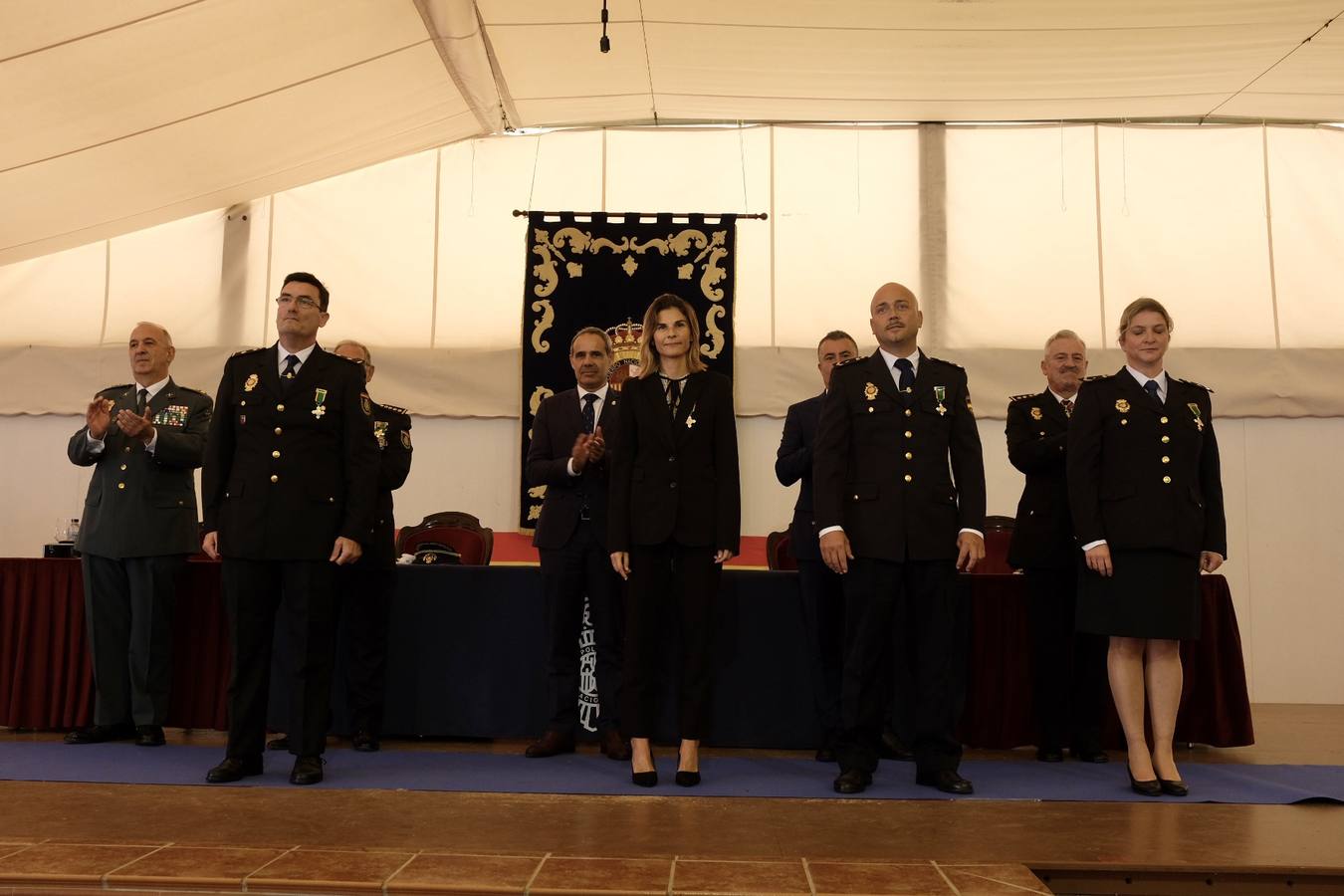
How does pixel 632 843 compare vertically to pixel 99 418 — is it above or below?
below

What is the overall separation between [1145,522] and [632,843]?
192 centimetres

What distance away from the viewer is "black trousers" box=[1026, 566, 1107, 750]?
404 cm

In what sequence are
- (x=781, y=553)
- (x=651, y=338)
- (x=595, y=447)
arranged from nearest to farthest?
(x=651, y=338)
(x=595, y=447)
(x=781, y=553)

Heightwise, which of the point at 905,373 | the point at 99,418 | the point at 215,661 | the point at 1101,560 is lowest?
the point at 215,661

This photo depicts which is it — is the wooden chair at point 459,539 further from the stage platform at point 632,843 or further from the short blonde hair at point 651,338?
the stage platform at point 632,843

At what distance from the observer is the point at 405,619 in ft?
14.2

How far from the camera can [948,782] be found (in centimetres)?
335

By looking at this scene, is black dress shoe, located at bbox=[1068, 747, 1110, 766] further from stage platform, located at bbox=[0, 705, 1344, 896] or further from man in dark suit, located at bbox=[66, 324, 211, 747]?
man in dark suit, located at bbox=[66, 324, 211, 747]

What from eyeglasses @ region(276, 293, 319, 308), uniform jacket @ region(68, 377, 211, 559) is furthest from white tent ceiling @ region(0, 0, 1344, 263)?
eyeglasses @ region(276, 293, 319, 308)

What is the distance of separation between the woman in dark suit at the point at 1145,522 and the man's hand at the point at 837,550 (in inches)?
31.3

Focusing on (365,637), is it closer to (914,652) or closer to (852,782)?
(852,782)

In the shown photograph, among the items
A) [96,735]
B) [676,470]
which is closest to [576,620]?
[676,470]

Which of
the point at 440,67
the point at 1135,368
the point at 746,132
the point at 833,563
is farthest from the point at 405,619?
the point at 746,132

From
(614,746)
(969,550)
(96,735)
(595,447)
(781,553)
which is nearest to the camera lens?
(969,550)
